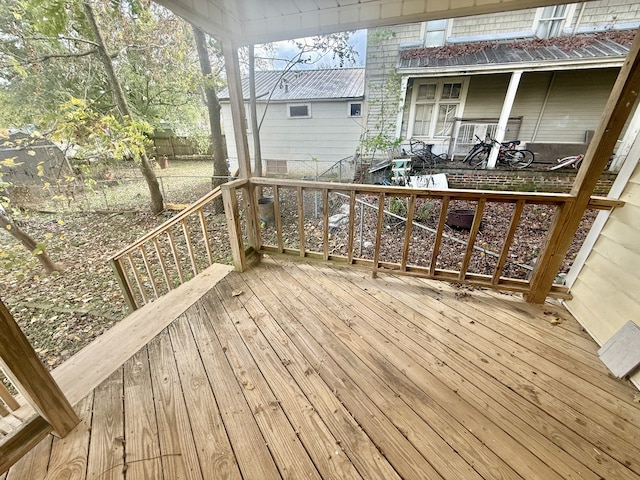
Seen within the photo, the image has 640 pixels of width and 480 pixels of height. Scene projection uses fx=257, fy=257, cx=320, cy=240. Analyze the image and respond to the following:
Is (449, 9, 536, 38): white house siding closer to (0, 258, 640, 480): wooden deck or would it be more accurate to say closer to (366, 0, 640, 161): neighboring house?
(366, 0, 640, 161): neighboring house

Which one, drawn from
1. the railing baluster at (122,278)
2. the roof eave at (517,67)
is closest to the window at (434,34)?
the roof eave at (517,67)

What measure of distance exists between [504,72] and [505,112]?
811mm

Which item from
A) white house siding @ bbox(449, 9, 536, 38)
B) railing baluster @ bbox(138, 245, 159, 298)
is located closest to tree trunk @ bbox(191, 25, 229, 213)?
railing baluster @ bbox(138, 245, 159, 298)

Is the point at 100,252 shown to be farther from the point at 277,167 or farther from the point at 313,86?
the point at 313,86

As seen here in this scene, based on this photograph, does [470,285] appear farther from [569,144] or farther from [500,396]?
[569,144]

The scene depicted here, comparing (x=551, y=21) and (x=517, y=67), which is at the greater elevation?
(x=551, y=21)

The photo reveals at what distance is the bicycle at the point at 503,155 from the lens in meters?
6.19

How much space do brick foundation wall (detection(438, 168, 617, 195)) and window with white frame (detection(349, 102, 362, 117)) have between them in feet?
9.45

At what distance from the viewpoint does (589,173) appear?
1574 mm

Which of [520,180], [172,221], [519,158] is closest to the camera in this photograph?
[172,221]

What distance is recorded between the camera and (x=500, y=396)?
1340 mm

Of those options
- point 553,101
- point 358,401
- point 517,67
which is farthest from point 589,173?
point 553,101

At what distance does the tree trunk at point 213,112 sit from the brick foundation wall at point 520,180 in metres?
5.15

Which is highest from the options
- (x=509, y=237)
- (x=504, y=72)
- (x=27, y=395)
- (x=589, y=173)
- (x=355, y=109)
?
(x=504, y=72)
